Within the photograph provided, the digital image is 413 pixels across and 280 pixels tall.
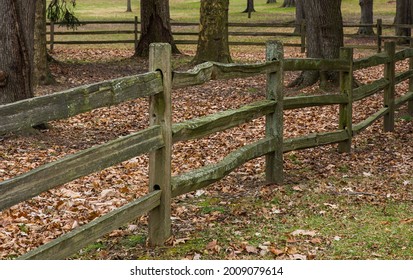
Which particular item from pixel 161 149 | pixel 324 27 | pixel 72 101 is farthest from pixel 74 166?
pixel 324 27

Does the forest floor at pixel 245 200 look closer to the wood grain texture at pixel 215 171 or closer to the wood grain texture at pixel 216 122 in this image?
the wood grain texture at pixel 215 171

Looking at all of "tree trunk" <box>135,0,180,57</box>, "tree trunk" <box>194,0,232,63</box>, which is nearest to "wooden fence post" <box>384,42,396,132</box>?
"tree trunk" <box>194,0,232,63</box>

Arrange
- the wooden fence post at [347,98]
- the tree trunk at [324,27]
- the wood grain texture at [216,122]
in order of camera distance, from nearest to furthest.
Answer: the wood grain texture at [216,122] → the wooden fence post at [347,98] → the tree trunk at [324,27]

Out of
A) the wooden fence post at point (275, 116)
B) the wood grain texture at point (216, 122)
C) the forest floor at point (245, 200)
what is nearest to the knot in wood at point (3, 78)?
the forest floor at point (245, 200)

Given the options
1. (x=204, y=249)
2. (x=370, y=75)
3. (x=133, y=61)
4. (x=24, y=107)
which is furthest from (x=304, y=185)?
(x=133, y=61)

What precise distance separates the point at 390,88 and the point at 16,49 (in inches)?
244

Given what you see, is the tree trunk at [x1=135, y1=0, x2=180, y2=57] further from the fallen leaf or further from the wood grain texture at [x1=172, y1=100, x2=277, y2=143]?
the fallen leaf

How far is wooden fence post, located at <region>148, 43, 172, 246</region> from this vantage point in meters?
6.98

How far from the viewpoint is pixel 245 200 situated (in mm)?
9039

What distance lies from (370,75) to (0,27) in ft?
35.7

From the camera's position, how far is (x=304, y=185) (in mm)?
9828

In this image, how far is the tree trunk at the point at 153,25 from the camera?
27047 millimetres

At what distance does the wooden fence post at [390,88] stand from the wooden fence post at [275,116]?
462 centimetres

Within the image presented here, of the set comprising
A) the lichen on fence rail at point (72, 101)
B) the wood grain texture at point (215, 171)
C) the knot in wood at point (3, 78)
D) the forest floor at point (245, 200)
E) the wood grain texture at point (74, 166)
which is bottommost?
the forest floor at point (245, 200)
